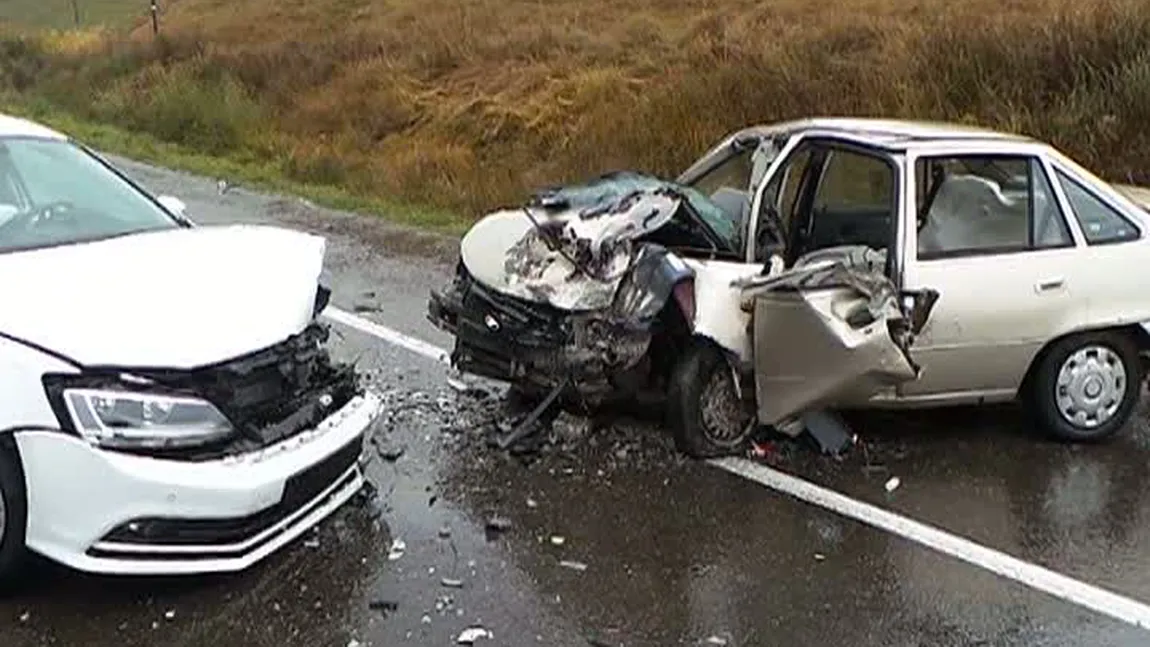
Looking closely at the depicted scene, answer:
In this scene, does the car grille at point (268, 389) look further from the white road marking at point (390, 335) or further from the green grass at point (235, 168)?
the green grass at point (235, 168)

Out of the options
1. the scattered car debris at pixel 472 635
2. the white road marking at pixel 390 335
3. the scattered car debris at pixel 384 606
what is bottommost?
the white road marking at pixel 390 335

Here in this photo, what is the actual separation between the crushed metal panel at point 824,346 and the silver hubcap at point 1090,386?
87 centimetres

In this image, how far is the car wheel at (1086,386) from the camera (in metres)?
6.26

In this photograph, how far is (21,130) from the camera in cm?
634

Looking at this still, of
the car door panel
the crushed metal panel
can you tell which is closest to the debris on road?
the crushed metal panel

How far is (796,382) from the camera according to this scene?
5.95 m

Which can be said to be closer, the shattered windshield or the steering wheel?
the steering wheel

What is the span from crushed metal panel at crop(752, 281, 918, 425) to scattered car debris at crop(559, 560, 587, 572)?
149 cm

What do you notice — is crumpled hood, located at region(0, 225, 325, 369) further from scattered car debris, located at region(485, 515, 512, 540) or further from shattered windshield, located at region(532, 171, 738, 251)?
shattered windshield, located at region(532, 171, 738, 251)

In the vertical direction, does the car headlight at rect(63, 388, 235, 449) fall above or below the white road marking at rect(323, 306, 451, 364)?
above

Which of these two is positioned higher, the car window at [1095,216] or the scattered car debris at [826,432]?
the car window at [1095,216]

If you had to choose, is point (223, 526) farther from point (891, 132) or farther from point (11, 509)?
point (891, 132)

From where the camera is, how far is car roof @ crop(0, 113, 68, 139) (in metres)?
6.25

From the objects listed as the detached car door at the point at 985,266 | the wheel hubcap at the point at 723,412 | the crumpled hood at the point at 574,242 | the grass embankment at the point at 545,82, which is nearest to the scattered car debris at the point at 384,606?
the crumpled hood at the point at 574,242
